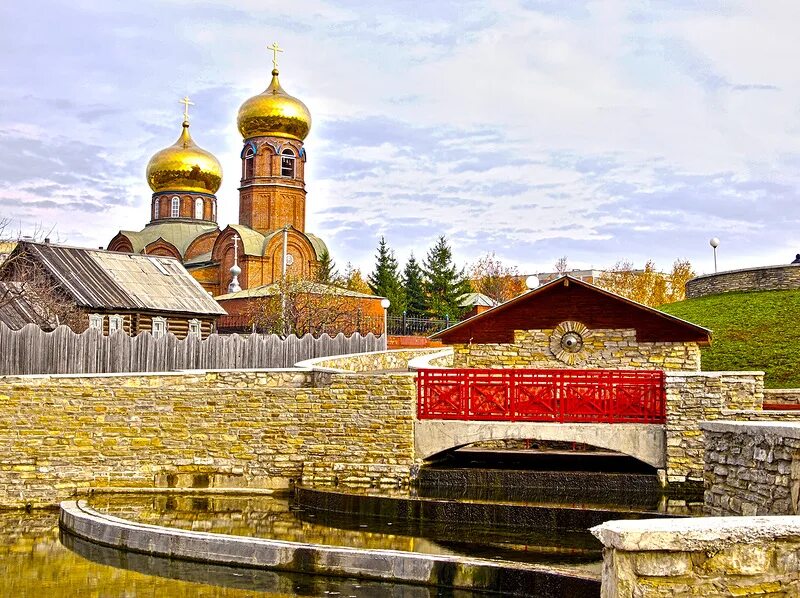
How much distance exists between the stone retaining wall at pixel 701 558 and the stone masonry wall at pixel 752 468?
232 centimetres

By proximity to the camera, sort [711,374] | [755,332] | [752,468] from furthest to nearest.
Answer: [755,332] → [711,374] → [752,468]

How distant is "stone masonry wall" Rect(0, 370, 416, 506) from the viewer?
15.9m

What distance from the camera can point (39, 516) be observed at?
50.2ft

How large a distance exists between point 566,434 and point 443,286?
119 feet

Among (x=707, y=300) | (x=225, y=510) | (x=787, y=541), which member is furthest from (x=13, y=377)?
(x=707, y=300)

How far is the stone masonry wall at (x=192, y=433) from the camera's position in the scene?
52.0 ft

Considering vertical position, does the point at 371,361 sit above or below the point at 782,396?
above

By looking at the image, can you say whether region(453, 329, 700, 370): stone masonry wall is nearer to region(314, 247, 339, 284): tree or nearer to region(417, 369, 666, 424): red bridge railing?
region(417, 369, 666, 424): red bridge railing

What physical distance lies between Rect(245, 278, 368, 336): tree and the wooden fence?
986cm

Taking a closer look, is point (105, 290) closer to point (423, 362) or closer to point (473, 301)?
point (423, 362)

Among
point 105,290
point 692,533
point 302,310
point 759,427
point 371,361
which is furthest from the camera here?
point 302,310

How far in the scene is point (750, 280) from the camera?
32.2m

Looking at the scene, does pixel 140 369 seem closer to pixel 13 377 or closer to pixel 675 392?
pixel 13 377

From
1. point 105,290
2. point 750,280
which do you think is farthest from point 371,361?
point 750,280
